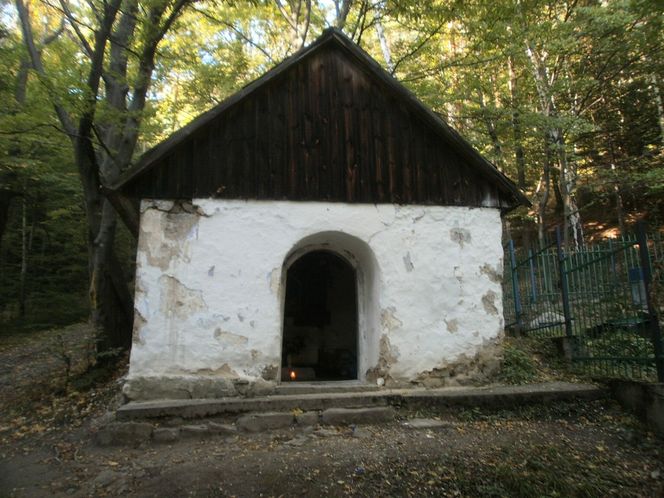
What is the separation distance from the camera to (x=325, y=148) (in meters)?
6.41

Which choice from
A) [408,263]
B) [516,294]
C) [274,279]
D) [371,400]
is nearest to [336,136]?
[408,263]

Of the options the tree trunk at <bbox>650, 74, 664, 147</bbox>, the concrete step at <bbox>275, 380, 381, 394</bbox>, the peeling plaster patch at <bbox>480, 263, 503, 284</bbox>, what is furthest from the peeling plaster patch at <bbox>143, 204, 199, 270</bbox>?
the tree trunk at <bbox>650, 74, 664, 147</bbox>

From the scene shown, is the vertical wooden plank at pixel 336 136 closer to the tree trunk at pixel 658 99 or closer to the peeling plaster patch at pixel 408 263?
the peeling plaster patch at pixel 408 263

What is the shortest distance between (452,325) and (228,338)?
10.8 feet

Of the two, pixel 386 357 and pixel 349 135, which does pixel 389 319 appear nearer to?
pixel 386 357

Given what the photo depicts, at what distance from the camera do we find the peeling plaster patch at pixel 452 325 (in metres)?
6.28

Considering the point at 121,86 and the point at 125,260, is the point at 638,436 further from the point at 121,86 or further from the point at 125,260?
the point at 125,260

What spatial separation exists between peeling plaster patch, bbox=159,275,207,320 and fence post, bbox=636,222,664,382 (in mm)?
5631

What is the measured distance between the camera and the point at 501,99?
15.4 m

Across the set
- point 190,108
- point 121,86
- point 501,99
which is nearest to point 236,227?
point 121,86

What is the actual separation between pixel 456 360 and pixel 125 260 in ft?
45.9

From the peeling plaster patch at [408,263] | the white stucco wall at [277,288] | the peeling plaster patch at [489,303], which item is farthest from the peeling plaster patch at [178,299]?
the peeling plaster patch at [489,303]

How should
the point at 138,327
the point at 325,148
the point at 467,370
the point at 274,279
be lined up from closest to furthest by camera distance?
the point at 138,327
the point at 274,279
the point at 467,370
the point at 325,148

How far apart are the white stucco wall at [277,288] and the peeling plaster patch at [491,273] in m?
0.03
